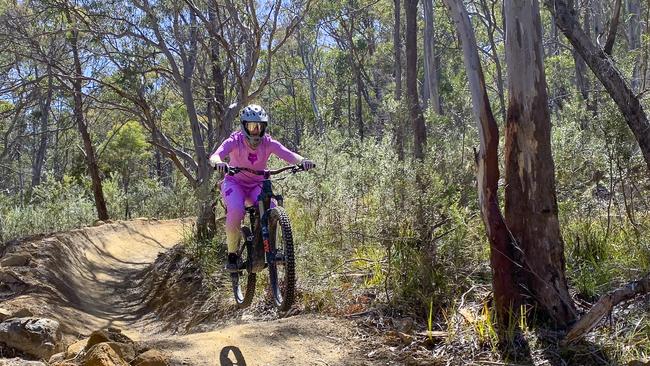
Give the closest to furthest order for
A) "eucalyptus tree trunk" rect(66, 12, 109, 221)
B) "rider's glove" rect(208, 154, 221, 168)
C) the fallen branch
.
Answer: the fallen branch, "rider's glove" rect(208, 154, 221, 168), "eucalyptus tree trunk" rect(66, 12, 109, 221)

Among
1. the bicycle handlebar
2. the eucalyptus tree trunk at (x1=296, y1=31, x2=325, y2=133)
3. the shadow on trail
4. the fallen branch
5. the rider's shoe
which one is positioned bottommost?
the shadow on trail

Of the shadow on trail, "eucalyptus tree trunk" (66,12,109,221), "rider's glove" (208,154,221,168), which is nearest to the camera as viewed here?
the shadow on trail

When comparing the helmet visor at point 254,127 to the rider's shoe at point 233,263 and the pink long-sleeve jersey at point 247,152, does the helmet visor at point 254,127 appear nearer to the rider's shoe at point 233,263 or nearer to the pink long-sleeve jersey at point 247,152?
the pink long-sleeve jersey at point 247,152

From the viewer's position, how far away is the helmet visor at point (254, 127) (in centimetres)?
579

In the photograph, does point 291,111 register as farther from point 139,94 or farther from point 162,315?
point 162,315

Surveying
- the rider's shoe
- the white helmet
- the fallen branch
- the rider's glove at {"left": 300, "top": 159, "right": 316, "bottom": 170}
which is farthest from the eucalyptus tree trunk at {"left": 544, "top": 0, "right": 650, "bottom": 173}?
the rider's shoe

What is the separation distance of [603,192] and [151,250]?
11.2 meters

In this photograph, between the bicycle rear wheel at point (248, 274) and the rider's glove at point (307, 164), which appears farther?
the bicycle rear wheel at point (248, 274)

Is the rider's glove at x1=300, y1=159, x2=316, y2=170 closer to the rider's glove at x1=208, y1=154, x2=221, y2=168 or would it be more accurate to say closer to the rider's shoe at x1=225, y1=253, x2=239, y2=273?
the rider's glove at x1=208, y1=154, x2=221, y2=168

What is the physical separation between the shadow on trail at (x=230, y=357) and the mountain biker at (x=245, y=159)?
1.33 m

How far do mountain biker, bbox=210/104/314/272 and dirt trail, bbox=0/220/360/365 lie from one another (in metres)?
1.05

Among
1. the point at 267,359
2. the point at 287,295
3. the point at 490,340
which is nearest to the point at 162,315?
the point at 287,295

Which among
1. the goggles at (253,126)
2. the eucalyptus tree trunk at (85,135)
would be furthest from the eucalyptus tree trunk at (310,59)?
the goggles at (253,126)

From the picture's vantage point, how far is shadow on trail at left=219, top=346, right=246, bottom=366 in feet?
15.0
